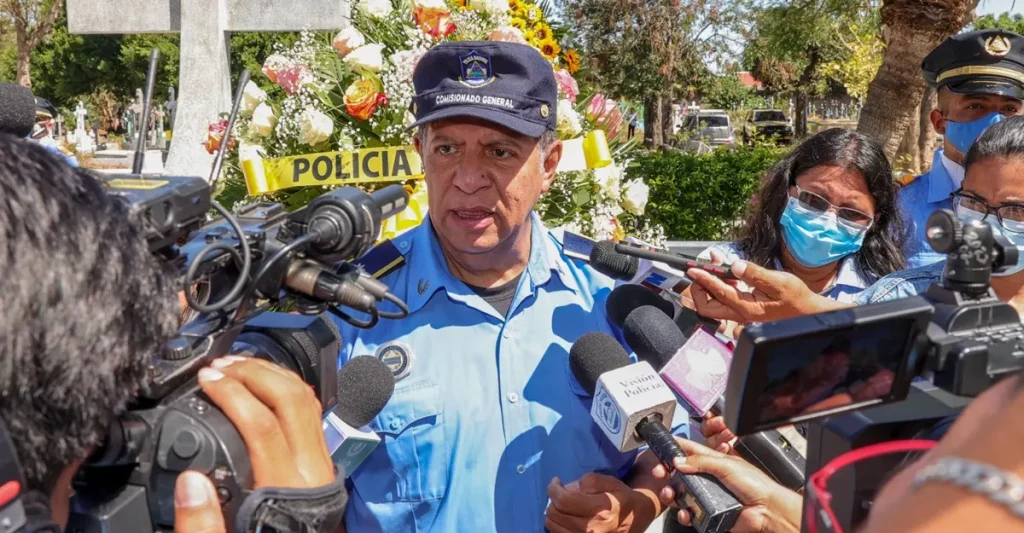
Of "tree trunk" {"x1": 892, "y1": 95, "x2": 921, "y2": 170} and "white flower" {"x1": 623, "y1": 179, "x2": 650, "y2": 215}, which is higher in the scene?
"white flower" {"x1": 623, "y1": 179, "x2": 650, "y2": 215}

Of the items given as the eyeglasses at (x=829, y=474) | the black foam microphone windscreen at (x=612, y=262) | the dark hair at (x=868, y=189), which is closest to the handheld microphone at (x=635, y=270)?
the black foam microphone windscreen at (x=612, y=262)

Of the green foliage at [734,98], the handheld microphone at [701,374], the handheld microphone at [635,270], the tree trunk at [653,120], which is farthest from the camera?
the green foliage at [734,98]

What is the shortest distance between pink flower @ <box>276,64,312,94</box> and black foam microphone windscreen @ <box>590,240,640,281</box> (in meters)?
1.77

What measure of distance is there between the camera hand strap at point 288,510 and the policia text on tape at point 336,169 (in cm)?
224

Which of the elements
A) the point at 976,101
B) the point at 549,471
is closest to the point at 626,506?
the point at 549,471

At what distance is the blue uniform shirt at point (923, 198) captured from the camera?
11.8 ft

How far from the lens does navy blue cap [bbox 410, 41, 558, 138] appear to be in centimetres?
237

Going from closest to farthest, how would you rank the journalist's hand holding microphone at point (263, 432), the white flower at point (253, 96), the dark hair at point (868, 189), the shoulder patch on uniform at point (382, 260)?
the journalist's hand holding microphone at point (263, 432)
the shoulder patch on uniform at point (382, 260)
the dark hair at point (868, 189)
the white flower at point (253, 96)

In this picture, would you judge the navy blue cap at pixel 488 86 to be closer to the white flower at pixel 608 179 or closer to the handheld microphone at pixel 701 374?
the handheld microphone at pixel 701 374

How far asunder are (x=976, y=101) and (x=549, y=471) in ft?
10.4

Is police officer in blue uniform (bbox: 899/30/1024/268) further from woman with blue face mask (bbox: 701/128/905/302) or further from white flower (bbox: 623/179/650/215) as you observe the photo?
white flower (bbox: 623/179/650/215)

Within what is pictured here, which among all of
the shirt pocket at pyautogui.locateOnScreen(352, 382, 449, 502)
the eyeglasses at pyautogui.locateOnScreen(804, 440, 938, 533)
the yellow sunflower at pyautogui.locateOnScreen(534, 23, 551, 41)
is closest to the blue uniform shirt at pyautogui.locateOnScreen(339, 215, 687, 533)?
the shirt pocket at pyautogui.locateOnScreen(352, 382, 449, 502)

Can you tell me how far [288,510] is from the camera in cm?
123

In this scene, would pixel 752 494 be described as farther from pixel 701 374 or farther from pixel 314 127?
pixel 314 127
